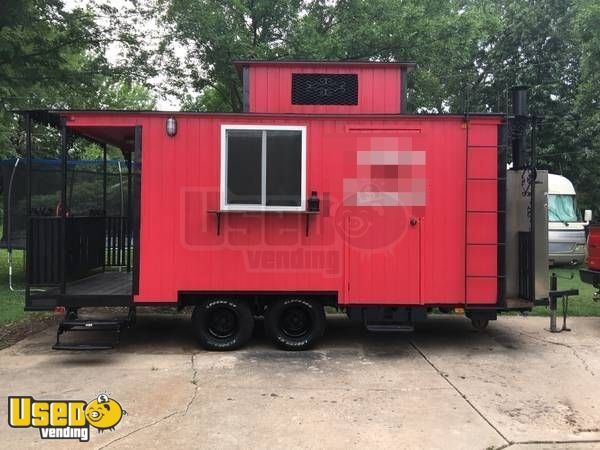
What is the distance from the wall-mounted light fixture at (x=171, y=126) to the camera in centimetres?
709

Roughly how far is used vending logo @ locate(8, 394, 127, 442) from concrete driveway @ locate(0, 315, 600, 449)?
10 centimetres

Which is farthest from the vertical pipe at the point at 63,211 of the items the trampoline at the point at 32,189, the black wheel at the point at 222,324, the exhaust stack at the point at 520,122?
the exhaust stack at the point at 520,122

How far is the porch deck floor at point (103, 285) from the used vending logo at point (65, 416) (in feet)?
6.91

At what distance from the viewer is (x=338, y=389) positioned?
5.82m

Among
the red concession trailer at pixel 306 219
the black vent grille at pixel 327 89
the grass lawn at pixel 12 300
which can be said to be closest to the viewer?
the red concession trailer at pixel 306 219

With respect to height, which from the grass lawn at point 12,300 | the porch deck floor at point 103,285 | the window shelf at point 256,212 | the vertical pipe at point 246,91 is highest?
the vertical pipe at point 246,91

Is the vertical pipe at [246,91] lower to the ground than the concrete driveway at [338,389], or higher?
higher

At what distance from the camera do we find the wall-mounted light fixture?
23.2ft

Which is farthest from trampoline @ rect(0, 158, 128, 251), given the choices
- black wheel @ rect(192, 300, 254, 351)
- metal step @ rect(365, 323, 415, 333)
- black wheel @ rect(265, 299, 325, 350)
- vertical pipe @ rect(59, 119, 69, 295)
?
metal step @ rect(365, 323, 415, 333)

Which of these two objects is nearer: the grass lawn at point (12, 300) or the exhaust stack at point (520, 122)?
the exhaust stack at point (520, 122)

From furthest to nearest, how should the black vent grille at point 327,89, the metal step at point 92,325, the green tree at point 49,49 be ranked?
the green tree at point 49,49 → the black vent grille at point 327,89 → the metal step at point 92,325

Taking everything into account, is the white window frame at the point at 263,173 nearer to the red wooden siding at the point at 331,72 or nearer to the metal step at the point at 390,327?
the red wooden siding at the point at 331,72

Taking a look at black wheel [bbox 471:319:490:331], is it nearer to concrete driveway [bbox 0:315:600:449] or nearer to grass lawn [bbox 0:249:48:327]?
concrete driveway [bbox 0:315:600:449]

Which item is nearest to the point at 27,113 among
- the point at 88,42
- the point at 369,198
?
the point at 369,198
